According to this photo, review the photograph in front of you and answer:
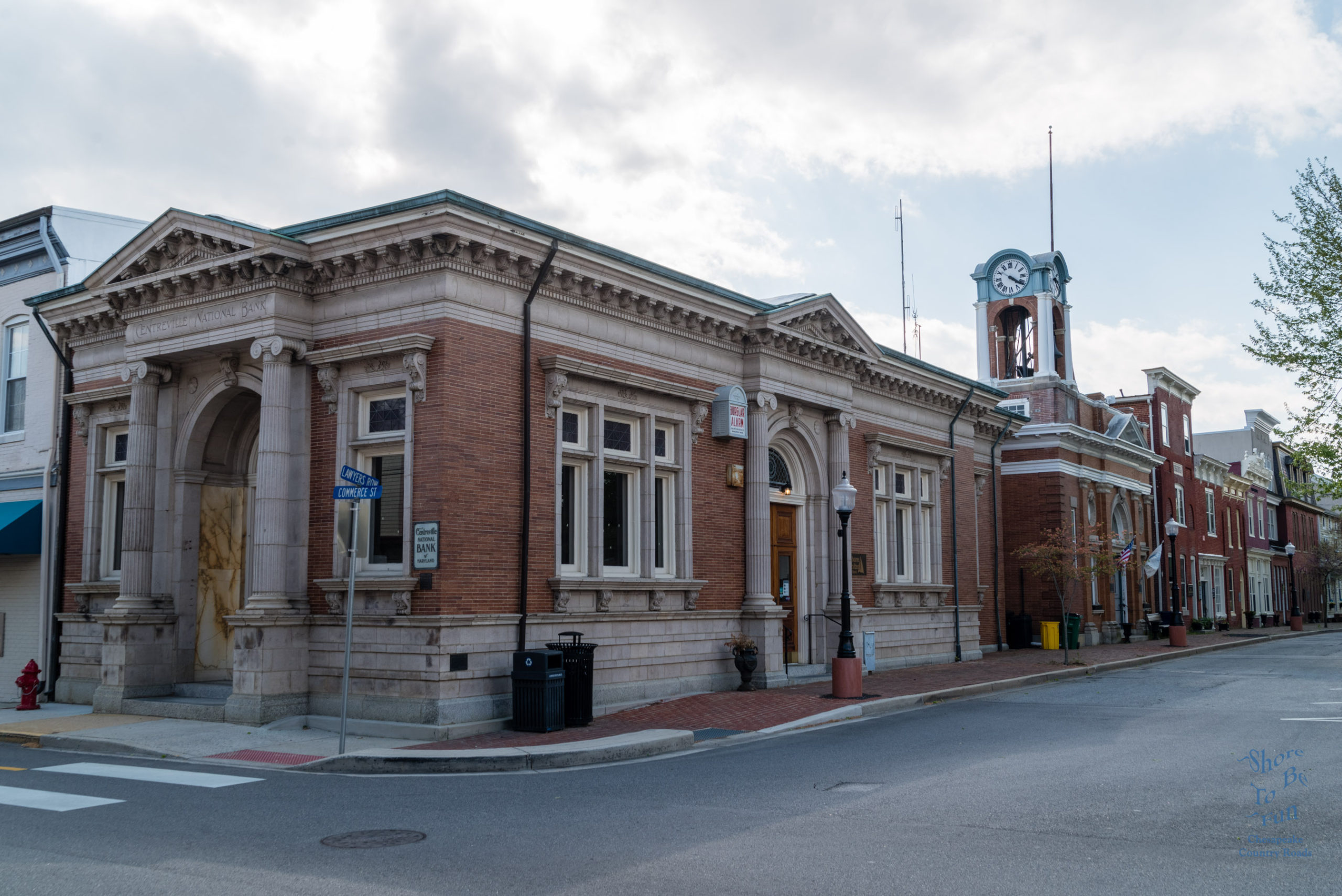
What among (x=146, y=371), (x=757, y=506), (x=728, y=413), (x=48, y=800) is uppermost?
(x=146, y=371)

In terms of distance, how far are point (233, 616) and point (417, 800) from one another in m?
6.46

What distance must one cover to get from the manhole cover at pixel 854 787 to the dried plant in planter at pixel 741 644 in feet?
28.3

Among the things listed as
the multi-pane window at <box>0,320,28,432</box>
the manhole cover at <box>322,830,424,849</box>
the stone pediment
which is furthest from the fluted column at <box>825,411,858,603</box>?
the multi-pane window at <box>0,320,28,432</box>

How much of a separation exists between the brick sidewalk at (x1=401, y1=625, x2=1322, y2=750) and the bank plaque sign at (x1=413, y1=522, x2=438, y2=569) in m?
2.37

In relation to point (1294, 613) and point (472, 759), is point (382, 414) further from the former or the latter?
point (1294, 613)

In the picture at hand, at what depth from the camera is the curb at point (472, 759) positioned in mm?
12461

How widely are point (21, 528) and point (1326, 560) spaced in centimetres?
7930

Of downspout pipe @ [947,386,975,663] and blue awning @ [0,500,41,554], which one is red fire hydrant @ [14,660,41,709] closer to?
blue awning @ [0,500,41,554]

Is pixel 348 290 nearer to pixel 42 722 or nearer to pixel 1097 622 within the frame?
pixel 42 722

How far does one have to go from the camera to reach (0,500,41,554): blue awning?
20.3 m

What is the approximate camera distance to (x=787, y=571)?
2252cm

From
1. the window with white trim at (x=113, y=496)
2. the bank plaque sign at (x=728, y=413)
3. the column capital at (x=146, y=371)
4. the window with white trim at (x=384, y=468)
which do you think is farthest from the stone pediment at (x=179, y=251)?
the bank plaque sign at (x=728, y=413)

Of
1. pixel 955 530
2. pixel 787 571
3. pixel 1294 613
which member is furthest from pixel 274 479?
pixel 1294 613

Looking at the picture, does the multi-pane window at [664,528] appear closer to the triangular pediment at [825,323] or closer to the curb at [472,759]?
the triangular pediment at [825,323]
